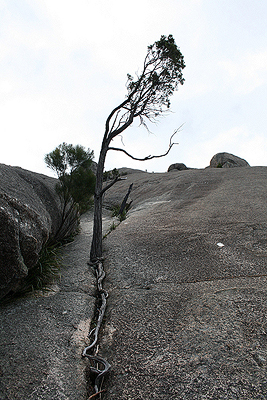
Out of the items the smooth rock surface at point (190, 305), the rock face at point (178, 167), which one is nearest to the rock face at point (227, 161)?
the rock face at point (178, 167)

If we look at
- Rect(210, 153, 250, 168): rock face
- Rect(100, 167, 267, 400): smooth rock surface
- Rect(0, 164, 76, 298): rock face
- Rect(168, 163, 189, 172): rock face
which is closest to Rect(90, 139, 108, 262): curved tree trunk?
Rect(100, 167, 267, 400): smooth rock surface

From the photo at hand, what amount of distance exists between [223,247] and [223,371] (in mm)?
3287

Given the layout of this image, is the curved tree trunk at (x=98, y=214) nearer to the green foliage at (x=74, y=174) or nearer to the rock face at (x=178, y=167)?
the green foliage at (x=74, y=174)

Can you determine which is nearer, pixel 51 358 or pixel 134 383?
pixel 134 383

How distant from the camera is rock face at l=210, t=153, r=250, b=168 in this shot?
20828 mm

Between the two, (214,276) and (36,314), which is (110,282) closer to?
(36,314)

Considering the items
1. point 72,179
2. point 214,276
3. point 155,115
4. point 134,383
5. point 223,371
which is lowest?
point 134,383

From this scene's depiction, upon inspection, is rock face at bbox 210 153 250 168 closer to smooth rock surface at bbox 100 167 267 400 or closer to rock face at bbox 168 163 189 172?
rock face at bbox 168 163 189 172

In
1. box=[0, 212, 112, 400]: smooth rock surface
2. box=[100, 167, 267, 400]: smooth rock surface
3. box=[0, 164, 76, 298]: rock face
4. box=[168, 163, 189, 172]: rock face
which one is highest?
box=[168, 163, 189, 172]: rock face

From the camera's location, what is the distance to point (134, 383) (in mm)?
2439

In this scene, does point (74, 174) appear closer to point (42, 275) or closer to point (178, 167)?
point (42, 275)

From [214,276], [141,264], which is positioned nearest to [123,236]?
[141,264]

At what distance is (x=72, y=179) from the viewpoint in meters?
7.14

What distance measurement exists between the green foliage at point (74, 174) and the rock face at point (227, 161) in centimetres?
1529
